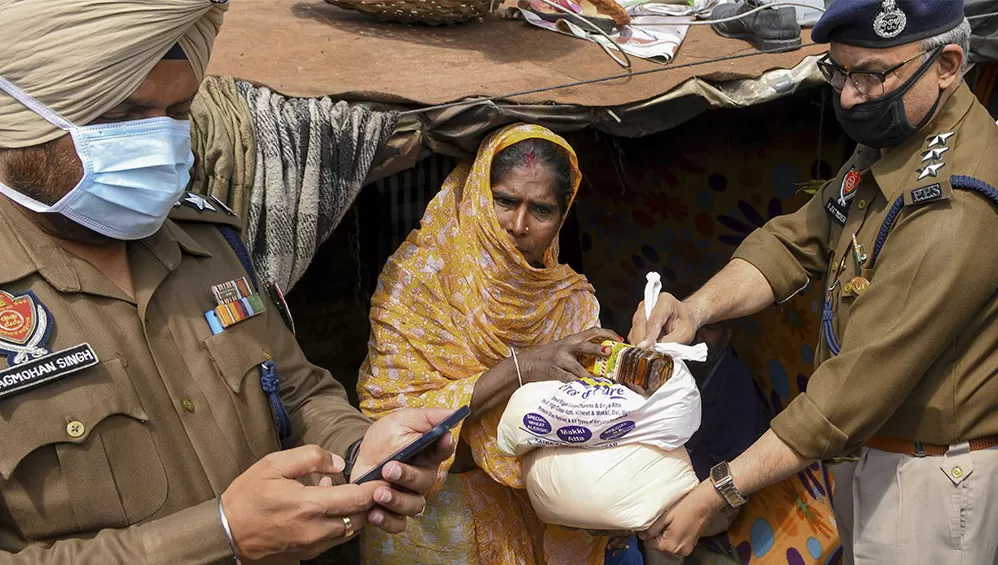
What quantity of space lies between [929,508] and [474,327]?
4.86 ft

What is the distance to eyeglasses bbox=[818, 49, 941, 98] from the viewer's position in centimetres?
241

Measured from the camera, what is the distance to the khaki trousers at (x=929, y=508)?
8.21 ft

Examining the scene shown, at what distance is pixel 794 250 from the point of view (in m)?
3.02

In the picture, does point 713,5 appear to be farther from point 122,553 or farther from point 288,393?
point 122,553

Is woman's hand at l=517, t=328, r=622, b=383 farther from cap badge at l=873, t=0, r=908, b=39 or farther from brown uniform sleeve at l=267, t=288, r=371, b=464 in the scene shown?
cap badge at l=873, t=0, r=908, b=39

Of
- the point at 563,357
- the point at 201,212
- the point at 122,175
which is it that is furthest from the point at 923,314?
the point at 122,175

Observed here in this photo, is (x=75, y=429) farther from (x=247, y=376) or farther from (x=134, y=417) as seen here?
(x=247, y=376)

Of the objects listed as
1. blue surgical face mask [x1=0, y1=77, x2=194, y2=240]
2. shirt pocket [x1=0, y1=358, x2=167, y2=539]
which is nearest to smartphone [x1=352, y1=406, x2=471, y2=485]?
shirt pocket [x1=0, y1=358, x2=167, y2=539]

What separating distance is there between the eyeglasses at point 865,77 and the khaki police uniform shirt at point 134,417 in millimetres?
1614

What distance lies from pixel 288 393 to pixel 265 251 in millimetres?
691

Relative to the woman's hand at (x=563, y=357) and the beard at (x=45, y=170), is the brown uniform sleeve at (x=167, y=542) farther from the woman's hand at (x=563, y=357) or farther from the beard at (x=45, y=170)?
the woman's hand at (x=563, y=357)

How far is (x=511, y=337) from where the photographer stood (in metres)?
3.16

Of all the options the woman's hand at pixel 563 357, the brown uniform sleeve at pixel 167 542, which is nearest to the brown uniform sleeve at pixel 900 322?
the woman's hand at pixel 563 357

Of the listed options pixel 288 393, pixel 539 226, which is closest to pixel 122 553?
pixel 288 393
